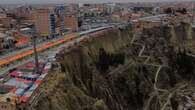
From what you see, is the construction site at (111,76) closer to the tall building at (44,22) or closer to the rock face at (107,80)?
the rock face at (107,80)

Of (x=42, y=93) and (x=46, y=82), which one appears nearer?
(x=42, y=93)

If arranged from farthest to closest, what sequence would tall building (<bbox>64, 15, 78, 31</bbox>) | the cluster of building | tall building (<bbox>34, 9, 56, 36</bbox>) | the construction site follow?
tall building (<bbox>64, 15, 78, 31</bbox>)
tall building (<bbox>34, 9, 56, 36</bbox>)
the construction site
the cluster of building

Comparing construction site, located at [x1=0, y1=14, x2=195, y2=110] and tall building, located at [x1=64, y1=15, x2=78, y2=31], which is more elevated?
tall building, located at [x1=64, y1=15, x2=78, y2=31]

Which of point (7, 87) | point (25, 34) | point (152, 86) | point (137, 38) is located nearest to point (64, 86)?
point (7, 87)

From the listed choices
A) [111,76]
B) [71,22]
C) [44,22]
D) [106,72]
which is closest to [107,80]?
[111,76]

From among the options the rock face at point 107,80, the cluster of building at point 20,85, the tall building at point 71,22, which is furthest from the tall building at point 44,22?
the cluster of building at point 20,85

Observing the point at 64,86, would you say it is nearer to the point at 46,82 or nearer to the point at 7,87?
the point at 46,82

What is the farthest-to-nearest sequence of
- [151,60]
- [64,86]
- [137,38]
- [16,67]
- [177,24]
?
1. [177,24]
2. [137,38]
3. [151,60]
4. [16,67]
5. [64,86]

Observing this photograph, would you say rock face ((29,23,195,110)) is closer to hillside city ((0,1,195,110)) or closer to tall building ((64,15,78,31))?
hillside city ((0,1,195,110))

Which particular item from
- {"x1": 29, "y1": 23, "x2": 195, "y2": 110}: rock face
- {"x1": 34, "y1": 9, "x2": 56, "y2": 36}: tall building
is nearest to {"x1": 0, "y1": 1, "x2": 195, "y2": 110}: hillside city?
{"x1": 29, "y1": 23, "x2": 195, "y2": 110}: rock face
